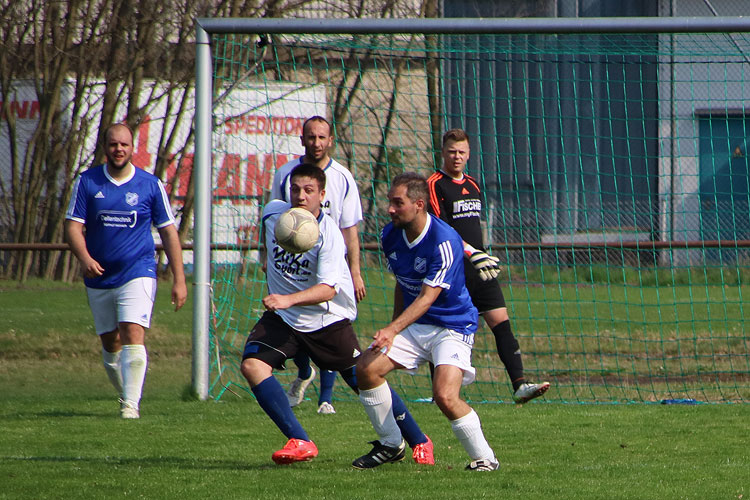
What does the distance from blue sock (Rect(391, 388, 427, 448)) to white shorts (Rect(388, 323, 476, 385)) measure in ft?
0.78

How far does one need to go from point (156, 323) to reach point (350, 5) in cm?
585

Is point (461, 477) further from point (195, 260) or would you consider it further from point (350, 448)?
point (195, 260)

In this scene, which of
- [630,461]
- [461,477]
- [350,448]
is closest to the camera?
[461,477]

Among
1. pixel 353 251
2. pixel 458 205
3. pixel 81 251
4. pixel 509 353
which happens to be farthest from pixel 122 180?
pixel 509 353

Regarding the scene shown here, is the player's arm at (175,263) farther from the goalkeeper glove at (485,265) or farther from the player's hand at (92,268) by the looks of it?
the goalkeeper glove at (485,265)

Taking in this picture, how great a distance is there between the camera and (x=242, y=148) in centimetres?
1307

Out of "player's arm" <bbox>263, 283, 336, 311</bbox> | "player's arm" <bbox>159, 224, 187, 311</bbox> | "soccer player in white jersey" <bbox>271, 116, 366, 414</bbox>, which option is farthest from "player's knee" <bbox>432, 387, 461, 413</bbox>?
"player's arm" <bbox>159, 224, 187, 311</bbox>

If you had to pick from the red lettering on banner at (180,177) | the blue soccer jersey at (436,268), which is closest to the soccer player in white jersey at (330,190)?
the blue soccer jersey at (436,268)

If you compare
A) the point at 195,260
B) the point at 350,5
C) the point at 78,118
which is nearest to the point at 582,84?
the point at 350,5

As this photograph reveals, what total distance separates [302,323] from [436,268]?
0.81 metres

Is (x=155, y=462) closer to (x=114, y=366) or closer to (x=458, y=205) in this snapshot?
(x=114, y=366)

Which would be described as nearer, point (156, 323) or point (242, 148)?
point (156, 323)

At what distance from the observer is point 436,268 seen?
17.0ft

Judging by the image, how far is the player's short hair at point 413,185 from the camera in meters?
5.18
